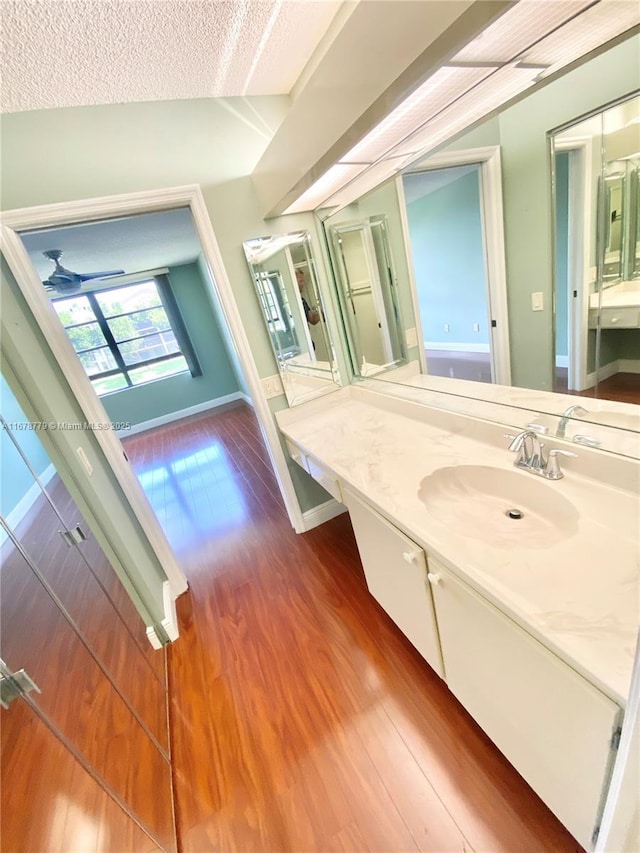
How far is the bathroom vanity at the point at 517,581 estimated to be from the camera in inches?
25.8

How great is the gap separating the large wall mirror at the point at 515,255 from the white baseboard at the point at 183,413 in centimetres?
479

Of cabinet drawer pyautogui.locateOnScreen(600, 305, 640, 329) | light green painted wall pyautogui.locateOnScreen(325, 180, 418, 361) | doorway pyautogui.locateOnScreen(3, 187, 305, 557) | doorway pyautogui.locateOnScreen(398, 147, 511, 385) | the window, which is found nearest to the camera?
cabinet drawer pyautogui.locateOnScreen(600, 305, 640, 329)

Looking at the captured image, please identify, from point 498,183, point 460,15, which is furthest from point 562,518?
point 460,15

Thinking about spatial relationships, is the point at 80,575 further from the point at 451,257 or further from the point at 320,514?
the point at 451,257

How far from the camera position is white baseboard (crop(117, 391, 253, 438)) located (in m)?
6.09

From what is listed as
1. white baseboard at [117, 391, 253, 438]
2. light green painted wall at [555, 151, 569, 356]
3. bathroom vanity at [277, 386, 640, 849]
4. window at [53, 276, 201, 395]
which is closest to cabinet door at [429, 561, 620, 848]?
bathroom vanity at [277, 386, 640, 849]

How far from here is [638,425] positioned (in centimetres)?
96

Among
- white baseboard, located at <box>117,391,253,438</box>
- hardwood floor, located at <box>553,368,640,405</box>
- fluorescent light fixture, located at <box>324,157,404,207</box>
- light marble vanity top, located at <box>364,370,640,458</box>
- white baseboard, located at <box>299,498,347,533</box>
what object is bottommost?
white baseboard, located at <box>299,498,347,533</box>

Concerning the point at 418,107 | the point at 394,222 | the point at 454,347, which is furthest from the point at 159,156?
the point at 454,347

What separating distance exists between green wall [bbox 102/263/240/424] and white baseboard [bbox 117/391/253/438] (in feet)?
0.19

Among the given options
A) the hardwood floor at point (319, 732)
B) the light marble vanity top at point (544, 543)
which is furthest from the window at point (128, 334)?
the light marble vanity top at point (544, 543)

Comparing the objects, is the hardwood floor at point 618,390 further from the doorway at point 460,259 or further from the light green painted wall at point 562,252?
the doorway at point 460,259

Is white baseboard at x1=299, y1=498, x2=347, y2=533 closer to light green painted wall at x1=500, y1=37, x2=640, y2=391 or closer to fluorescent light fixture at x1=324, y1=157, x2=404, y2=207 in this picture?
light green painted wall at x1=500, y1=37, x2=640, y2=391

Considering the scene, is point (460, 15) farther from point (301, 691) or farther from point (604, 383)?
point (301, 691)
